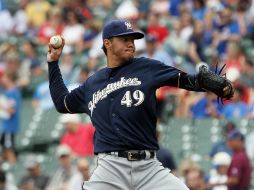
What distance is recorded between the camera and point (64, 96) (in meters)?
8.18

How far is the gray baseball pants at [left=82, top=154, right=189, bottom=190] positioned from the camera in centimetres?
761

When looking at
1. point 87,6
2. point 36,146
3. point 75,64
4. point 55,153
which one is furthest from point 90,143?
point 87,6

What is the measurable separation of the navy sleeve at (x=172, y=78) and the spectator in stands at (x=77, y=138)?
244 inches

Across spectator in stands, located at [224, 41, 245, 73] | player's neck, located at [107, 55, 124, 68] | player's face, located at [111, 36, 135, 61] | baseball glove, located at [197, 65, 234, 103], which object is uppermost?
player's face, located at [111, 36, 135, 61]

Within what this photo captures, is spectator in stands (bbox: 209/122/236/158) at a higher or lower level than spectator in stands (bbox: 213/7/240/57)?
lower

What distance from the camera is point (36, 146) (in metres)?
15.6

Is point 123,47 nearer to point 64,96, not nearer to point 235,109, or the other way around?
point 64,96

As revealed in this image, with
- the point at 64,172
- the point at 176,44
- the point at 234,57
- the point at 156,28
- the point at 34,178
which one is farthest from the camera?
the point at 156,28

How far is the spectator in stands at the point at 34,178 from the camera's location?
1284 cm

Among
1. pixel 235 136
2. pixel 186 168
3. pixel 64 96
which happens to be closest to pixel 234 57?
pixel 235 136

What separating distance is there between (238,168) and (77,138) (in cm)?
318

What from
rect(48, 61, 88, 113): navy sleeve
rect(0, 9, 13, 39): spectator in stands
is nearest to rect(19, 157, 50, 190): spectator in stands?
rect(48, 61, 88, 113): navy sleeve

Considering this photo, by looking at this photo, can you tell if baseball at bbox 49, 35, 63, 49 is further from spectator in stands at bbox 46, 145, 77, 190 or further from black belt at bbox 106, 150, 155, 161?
spectator in stands at bbox 46, 145, 77, 190

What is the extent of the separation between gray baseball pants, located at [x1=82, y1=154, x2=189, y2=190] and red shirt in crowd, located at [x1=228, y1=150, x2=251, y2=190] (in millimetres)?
3917
